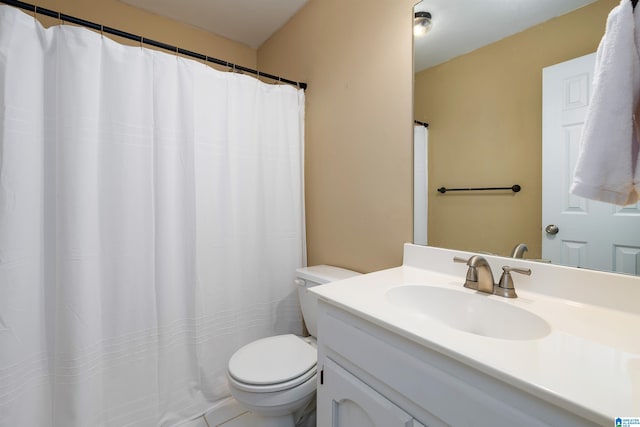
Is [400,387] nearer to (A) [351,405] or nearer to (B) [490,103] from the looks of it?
(A) [351,405]

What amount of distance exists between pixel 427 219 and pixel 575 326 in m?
0.63

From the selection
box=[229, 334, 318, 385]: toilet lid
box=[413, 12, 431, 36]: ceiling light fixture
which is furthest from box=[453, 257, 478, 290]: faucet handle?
box=[413, 12, 431, 36]: ceiling light fixture

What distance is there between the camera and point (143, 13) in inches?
72.8

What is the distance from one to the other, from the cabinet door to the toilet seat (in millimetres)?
223

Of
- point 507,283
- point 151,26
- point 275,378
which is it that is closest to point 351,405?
point 275,378

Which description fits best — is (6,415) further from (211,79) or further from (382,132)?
(382,132)

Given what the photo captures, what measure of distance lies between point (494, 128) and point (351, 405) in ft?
3.59

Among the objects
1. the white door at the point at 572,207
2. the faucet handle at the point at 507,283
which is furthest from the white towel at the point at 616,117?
the faucet handle at the point at 507,283

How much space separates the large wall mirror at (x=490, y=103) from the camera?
0.91 meters

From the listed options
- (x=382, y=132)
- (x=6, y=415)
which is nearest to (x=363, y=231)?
(x=382, y=132)

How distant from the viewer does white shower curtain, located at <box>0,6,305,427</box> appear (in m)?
1.05

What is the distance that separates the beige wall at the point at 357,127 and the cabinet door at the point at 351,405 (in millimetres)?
639

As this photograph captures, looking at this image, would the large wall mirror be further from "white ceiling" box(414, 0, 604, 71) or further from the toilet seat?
the toilet seat

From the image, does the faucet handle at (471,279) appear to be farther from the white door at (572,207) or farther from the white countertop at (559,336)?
the white door at (572,207)
